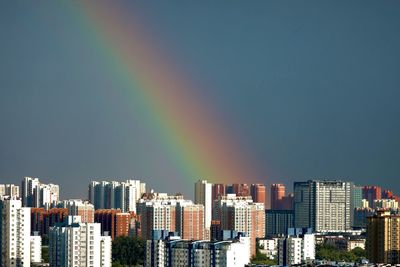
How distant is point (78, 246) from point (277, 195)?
16.3 metres

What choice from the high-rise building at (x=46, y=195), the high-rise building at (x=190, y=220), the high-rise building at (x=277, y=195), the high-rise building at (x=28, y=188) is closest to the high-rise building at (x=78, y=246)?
the high-rise building at (x=190, y=220)

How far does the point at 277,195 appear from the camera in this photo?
94.7 feet

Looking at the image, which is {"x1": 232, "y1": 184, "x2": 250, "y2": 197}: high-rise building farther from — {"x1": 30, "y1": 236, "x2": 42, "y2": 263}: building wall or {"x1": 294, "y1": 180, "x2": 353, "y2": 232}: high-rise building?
{"x1": 30, "y1": 236, "x2": 42, "y2": 263}: building wall

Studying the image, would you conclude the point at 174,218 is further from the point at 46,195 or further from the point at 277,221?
the point at 277,221

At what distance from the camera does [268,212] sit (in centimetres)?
2572

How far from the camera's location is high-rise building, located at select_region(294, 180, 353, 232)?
2633cm

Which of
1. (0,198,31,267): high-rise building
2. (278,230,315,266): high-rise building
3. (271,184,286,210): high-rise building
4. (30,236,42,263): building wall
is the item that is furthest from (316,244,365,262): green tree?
(271,184,286,210): high-rise building

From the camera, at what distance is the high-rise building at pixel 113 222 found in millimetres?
19812

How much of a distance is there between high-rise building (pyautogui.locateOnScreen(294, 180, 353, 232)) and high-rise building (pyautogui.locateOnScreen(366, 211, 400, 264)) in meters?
9.73

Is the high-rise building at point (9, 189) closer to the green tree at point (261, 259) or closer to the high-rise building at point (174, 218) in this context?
the high-rise building at point (174, 218)

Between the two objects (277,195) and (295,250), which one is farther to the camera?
(277,195)

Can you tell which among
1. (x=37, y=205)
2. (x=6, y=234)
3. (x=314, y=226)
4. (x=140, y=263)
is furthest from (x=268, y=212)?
(x=6, y=234)

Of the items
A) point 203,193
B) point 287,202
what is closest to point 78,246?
point 203,193

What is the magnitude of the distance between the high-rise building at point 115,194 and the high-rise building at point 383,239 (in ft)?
27.2
